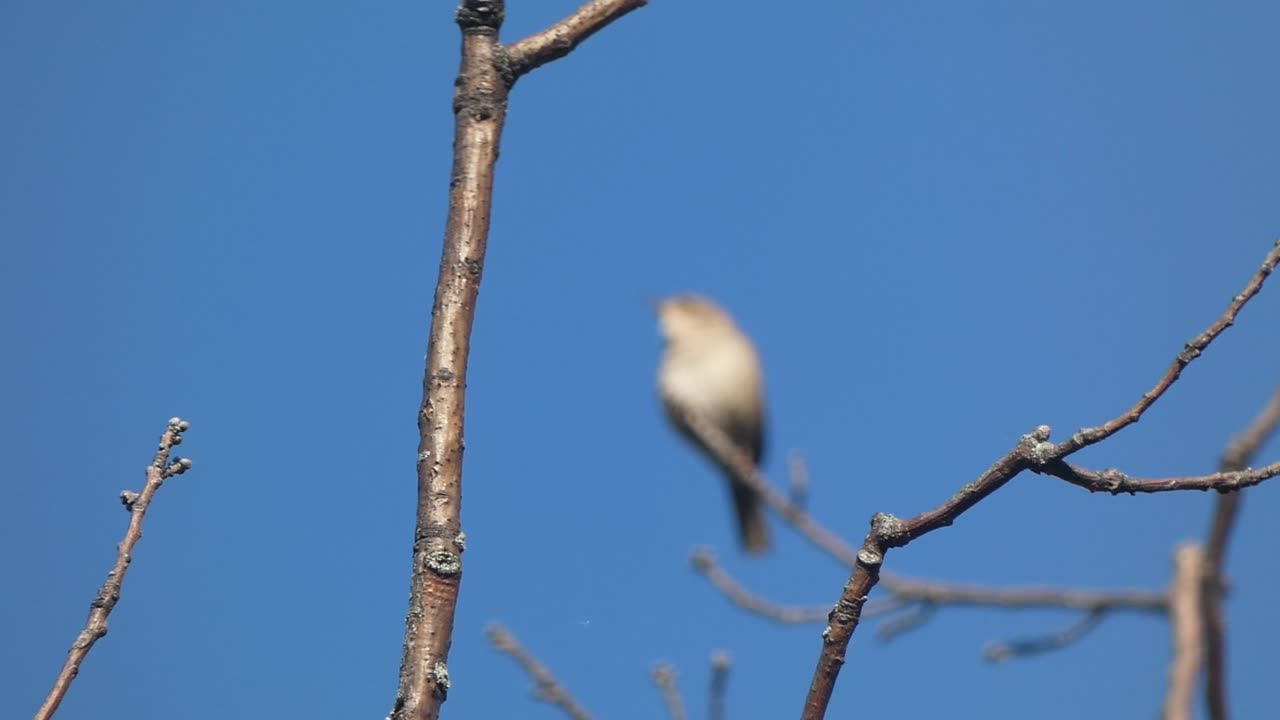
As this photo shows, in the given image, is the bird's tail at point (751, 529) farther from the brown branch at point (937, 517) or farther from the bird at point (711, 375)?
the brown branch at point (937, 517)

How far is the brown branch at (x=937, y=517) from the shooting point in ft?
6.75

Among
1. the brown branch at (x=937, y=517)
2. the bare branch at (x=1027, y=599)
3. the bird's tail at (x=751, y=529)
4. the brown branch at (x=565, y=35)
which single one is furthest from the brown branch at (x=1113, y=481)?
the bird's tail at (x=751, y=529)

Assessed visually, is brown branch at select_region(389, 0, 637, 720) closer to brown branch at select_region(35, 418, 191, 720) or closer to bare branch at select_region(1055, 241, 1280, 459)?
brown branch at select_region(35, 418, 191, 720)

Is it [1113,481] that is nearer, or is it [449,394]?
[1113,481]

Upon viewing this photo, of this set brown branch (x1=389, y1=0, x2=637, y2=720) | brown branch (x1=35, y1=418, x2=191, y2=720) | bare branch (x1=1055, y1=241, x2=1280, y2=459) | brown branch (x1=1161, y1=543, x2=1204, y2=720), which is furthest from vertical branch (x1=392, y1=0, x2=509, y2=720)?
brown branch (x1=1161, y1=543, x2=1204, y2=720)

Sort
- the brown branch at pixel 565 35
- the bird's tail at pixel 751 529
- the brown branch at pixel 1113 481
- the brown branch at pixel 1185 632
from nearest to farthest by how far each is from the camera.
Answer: the brown branch at pixel 1185 632 → the brown branch at pixel 1113 481 → the brown branch at pixel 565 35 → the bird's tail at pixel 751 529

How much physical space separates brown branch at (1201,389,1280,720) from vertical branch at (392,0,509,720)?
1721 mm

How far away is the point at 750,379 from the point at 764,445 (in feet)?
2.39

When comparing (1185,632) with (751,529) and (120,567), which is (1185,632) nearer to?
(120,567)

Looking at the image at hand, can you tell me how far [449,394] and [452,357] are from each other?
2.9 inches

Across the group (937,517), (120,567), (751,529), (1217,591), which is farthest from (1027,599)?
(751,529)

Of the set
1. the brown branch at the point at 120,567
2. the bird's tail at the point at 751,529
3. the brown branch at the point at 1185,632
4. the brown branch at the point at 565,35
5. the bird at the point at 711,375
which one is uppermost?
the bird at the point at 711,375

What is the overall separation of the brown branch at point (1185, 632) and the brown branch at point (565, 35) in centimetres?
238

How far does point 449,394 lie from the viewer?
8.30 feet
